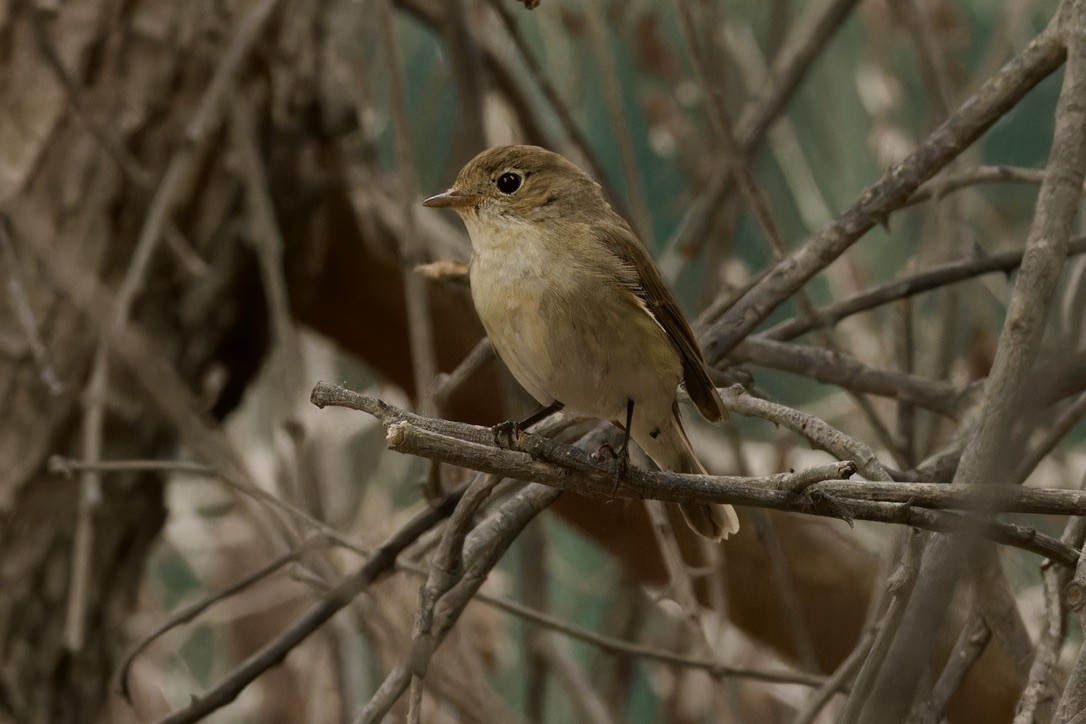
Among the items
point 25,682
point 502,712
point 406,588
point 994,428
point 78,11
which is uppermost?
point 78,11

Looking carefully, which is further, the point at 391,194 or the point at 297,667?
the point at 297,667

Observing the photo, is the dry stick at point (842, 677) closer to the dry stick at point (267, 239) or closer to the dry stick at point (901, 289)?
the dry stick at point (901, 289)

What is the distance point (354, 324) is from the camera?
420 cm

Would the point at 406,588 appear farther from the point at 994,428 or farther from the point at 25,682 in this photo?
the point at 994,428

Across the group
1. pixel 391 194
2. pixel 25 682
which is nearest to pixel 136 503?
pixel 25 682

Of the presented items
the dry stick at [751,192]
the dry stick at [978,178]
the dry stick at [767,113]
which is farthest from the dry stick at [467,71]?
the dry stick at [978,178]

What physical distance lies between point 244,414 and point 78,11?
8.88ft

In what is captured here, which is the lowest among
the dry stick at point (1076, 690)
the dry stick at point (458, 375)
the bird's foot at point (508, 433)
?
the dry stick at point (1076, 690)

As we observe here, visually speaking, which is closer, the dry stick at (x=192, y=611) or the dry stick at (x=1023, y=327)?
the dry stick at (x=1023, y=327)

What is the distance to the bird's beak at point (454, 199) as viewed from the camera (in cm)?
281

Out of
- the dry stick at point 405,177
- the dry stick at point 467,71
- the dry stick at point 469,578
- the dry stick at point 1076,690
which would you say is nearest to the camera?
the dry stick at point 1076,690

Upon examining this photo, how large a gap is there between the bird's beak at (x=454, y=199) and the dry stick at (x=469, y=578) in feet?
2.63

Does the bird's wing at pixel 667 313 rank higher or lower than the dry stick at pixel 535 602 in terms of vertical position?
higher

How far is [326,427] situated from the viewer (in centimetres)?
538
